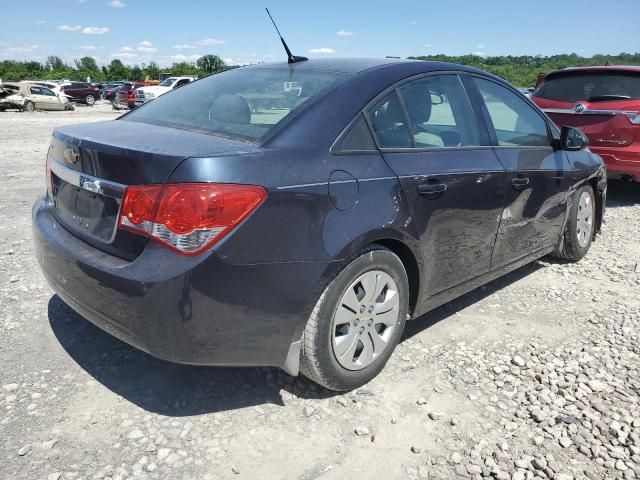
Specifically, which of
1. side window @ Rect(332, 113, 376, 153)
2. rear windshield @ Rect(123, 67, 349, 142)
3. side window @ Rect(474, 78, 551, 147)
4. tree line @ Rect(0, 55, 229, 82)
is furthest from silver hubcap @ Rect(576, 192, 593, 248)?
tree line @ Rect(0, 55, 229, 82)

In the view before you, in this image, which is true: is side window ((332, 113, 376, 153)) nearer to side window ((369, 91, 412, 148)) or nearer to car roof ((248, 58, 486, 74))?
side window ((369, 91, 412, 148))

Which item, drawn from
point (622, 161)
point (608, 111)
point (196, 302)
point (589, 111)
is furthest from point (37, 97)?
point (196, 302)

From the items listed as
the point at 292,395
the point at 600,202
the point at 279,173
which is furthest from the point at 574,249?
the point at 279,173

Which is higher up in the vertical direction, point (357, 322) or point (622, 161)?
point (622, 161)

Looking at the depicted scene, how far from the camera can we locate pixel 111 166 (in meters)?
2.25

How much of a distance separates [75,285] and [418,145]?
5.98 feet

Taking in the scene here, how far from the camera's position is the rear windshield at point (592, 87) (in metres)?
6.48

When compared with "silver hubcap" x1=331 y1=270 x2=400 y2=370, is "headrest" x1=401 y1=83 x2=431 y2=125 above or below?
above

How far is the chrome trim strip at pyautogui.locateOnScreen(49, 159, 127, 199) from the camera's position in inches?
87.4

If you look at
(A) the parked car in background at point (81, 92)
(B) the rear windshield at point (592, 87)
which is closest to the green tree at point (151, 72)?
(A) the parked car in background at point (81, 92)

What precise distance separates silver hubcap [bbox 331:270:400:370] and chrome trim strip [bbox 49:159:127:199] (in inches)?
42.4

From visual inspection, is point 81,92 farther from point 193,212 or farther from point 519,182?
point 193,212

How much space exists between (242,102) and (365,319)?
1.27 meters

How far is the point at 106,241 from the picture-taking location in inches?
90.7
